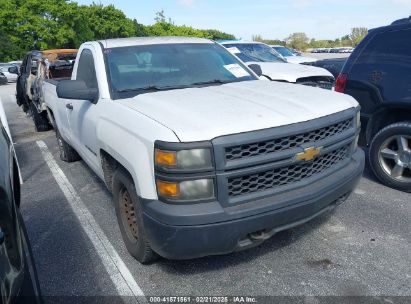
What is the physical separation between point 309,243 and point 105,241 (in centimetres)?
187

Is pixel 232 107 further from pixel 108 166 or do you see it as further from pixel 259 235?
pixel 108 166

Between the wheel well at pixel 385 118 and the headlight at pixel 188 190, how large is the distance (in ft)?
9.73

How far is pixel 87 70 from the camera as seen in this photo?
4082 millimetres

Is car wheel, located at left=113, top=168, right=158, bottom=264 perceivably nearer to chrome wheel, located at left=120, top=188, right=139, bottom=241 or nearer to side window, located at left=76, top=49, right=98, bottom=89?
chrome wheel, located at left=120, top=188, right=139, bottom=241

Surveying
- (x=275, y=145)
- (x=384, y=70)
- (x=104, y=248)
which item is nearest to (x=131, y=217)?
(x=104, y=248)

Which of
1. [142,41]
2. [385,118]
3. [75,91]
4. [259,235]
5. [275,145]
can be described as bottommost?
[259,235]

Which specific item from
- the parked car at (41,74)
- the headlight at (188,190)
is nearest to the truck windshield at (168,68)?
the headlight at (188,190)

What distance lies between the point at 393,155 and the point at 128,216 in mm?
3114

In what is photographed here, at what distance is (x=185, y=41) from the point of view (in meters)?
4.25

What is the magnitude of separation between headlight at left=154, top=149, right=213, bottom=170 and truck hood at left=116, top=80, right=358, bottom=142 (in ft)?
0.28

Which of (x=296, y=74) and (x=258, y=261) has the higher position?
(x=296, y=74)

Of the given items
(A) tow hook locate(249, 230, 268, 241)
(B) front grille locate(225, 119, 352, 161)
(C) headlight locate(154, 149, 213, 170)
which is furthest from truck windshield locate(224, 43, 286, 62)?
(C) headlight locate(154, 149, 213, 170)

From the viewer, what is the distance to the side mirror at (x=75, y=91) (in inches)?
132

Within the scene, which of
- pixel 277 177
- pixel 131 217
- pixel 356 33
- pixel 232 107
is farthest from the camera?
pixel 356 33
